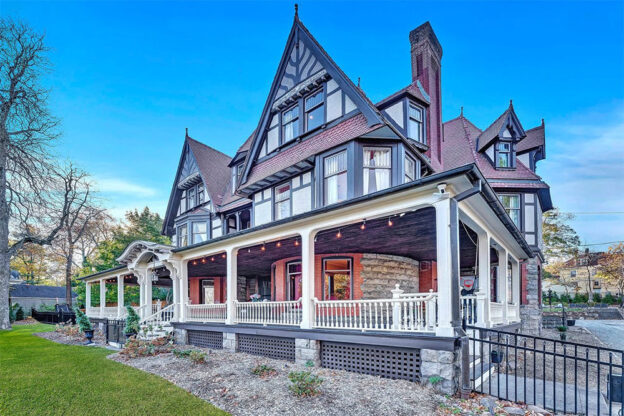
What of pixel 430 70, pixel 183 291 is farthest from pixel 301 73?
pixel 183 291

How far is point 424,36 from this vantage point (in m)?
15.6

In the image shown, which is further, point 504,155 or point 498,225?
point 504,155

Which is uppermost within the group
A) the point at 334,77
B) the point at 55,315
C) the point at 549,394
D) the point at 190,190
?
the point at 334,77

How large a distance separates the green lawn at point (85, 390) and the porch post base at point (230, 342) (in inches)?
113

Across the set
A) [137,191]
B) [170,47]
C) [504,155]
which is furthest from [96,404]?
[137,191]

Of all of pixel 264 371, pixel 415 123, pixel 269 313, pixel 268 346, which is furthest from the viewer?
pixel 415 123

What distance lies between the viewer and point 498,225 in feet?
29.9

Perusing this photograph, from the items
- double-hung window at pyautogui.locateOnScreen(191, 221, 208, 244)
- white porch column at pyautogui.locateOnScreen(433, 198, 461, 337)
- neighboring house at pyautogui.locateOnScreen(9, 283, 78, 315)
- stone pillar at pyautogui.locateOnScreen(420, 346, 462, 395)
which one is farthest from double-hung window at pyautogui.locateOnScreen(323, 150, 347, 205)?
neighboring house at pyautogui.locateOnScreen(9, 283, 78, 315)

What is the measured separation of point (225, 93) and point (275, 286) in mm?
20374

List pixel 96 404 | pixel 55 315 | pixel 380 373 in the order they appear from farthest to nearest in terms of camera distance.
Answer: pixel 55 315, pixel 380 373, pixel 96 404

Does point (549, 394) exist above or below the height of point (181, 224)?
below

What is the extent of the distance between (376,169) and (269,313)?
572 centimetres

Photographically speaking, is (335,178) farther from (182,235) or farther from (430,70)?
(182,235)

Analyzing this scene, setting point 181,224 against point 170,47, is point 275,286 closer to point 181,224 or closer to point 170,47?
point 181,224
